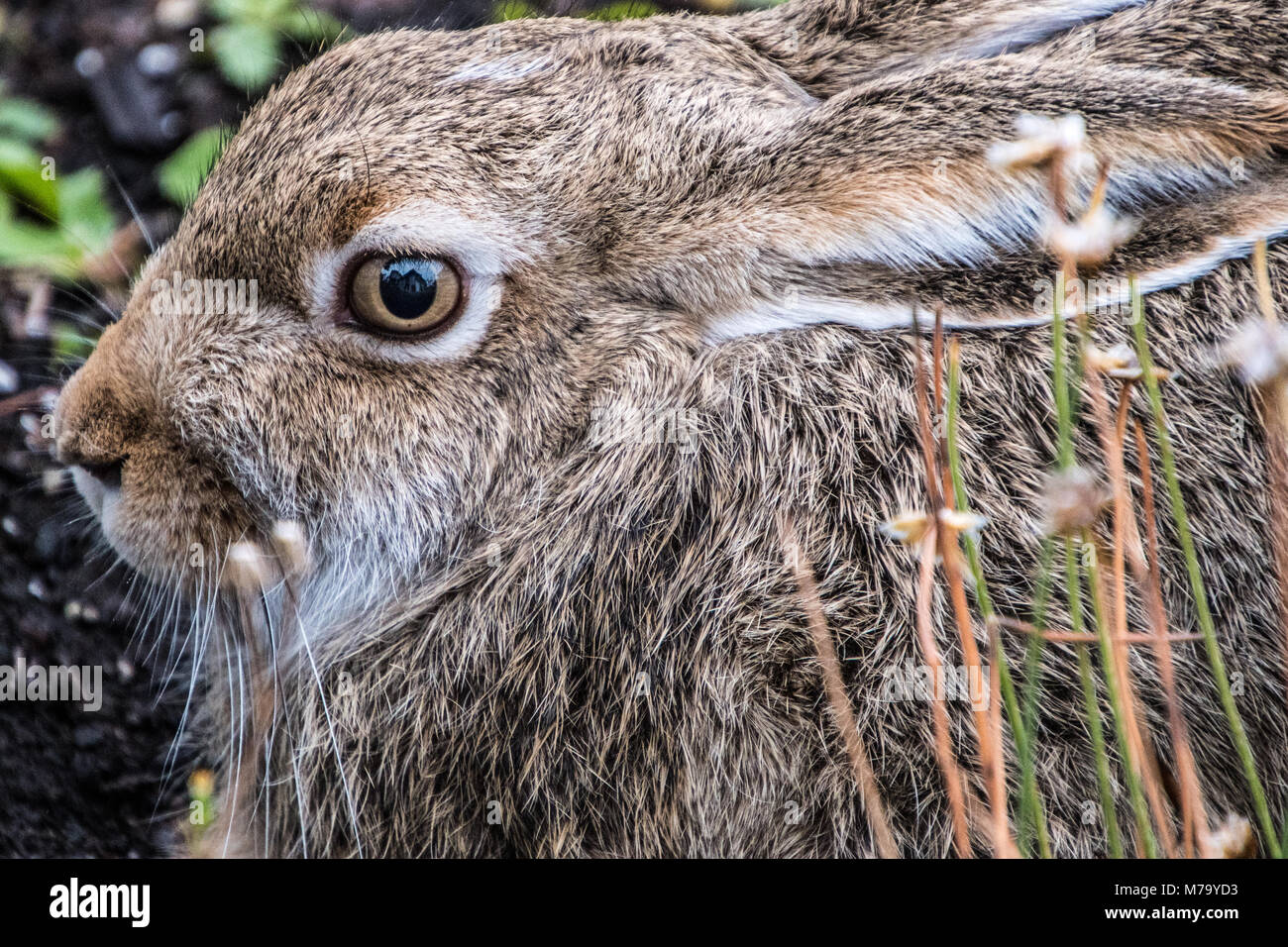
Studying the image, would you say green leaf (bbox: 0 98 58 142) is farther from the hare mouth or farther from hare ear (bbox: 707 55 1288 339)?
hare ear (bbox: 707 55 1288 339)

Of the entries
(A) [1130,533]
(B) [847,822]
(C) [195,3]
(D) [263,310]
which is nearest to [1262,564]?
(A) [1130,533]

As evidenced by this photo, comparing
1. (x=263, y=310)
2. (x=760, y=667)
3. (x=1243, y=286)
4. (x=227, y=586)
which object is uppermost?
(x=263, y=310)

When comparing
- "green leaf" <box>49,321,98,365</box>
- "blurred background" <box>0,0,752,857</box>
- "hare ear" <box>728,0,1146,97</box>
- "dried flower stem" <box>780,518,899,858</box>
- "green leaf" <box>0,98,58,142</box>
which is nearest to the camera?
"dried flower stem" <box>780,518,899,858</box>

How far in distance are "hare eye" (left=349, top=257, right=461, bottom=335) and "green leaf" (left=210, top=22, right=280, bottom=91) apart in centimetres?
63

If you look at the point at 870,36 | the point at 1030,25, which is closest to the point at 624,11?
the point at 870,36

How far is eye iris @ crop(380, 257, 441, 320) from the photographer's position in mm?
1271

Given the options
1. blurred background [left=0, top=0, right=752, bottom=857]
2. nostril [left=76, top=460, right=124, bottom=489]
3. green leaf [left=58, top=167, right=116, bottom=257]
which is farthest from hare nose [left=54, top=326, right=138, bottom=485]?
green leaf [left=58, top=167, right=116, bottom=257]

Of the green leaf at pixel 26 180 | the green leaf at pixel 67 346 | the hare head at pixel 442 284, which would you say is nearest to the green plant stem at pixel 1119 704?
the hare head at pixel 442 284

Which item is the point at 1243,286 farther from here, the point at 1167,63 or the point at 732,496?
the point at 732,496

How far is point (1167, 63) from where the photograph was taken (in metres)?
1.21

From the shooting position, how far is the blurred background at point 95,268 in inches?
65.4

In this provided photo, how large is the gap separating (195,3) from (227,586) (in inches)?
44.6

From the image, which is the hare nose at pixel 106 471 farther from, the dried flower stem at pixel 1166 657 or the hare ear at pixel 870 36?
the dried flower stem at pixel 1166 657
